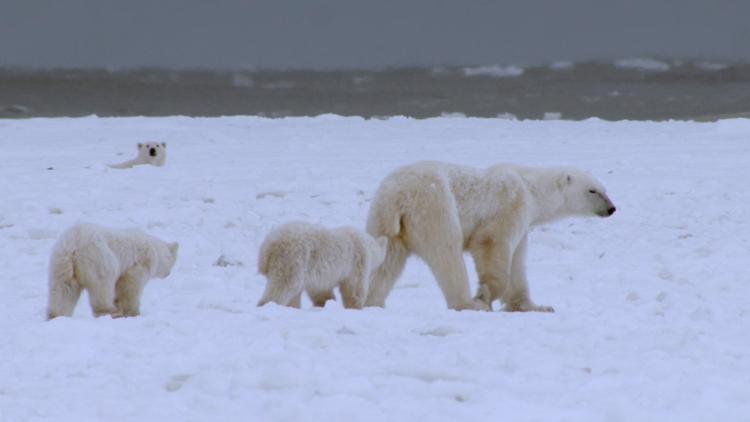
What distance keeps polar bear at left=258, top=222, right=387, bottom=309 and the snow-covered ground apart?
18 cm

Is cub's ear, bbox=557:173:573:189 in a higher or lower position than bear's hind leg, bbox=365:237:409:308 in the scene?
higher

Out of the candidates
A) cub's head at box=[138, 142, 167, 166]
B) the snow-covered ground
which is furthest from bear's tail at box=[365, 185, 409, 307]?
cub's head at box=[138, 142, 167, 166]

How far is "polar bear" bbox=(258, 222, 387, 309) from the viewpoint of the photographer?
25.4ft

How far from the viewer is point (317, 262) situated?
311 inches

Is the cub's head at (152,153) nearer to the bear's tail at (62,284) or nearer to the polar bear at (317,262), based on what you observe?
the polar bear at (317,262)

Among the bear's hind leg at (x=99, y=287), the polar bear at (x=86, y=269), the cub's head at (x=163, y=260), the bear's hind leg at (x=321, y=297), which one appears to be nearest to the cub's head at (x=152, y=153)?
the cub's head at (x=163, y=260)

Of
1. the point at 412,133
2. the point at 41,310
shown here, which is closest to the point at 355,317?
the point at 41,310

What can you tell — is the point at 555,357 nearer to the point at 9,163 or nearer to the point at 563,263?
the point at 563,263

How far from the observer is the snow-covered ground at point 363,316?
5.18 metres

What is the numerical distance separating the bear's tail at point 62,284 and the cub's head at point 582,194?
3.95m

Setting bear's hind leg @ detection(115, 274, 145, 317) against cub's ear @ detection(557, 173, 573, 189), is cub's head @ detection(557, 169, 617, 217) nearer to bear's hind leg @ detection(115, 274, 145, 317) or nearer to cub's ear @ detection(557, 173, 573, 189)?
cub's ear @ detection(557, 173, 573, 189)

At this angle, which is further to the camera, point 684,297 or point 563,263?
point 563,263

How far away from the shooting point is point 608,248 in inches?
532

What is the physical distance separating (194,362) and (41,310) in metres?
3.71
